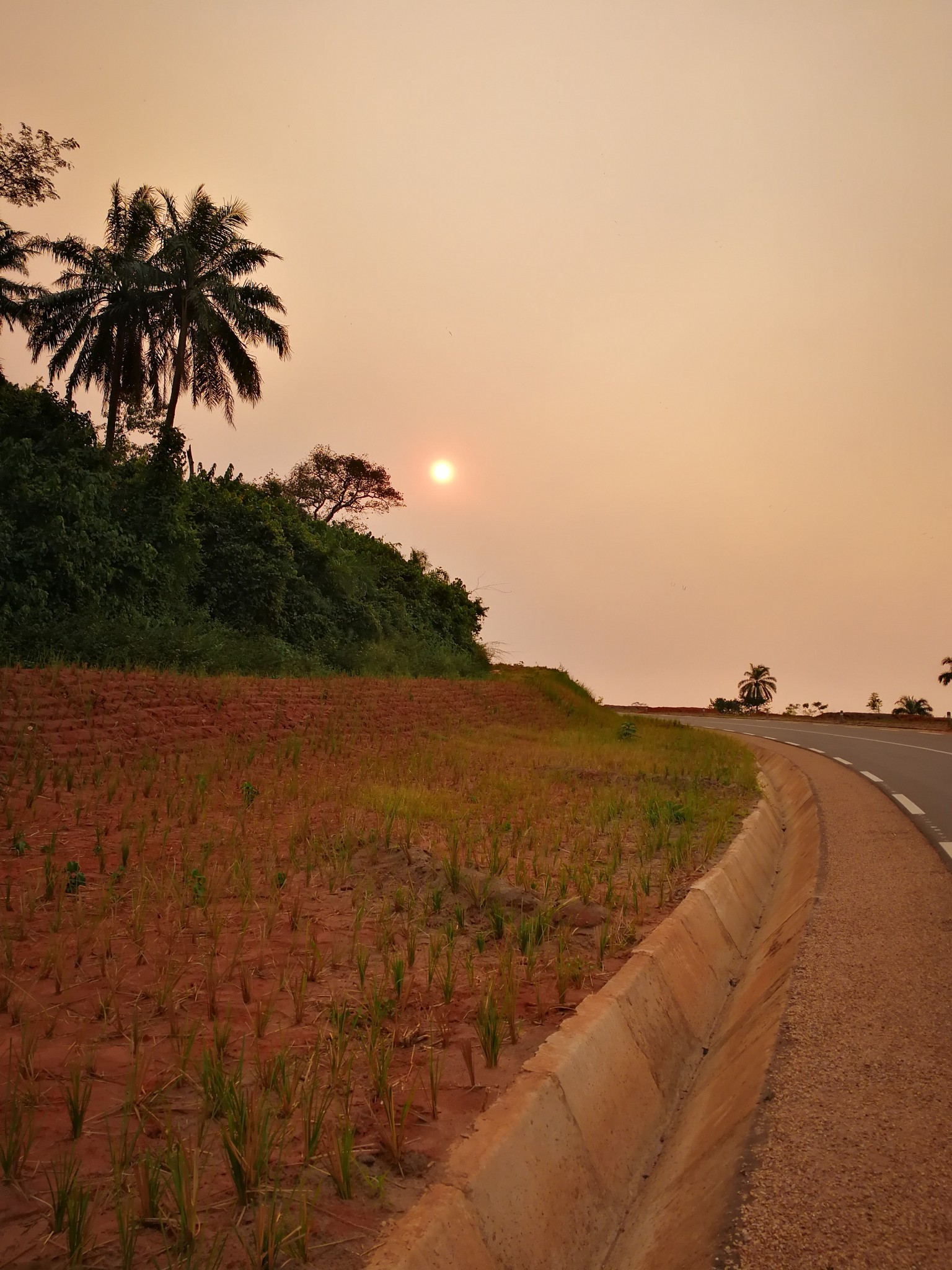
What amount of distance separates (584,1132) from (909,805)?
951 cm

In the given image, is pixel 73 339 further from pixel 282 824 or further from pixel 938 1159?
pixel 938 1159

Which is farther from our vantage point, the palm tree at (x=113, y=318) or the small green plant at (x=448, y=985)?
the palm tree at (x=113, y=318)

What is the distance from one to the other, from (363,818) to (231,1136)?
5717 millimetres

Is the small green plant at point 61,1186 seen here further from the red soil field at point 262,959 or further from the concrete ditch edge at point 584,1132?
the concrete ditch edge at point 584,1132

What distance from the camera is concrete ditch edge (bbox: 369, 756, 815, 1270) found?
2361 millimetres

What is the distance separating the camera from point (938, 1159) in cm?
275

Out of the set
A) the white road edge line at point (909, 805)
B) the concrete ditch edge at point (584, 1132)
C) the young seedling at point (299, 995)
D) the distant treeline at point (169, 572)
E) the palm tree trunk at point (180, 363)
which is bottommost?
the concrete ditch edge at point (584, 1132)

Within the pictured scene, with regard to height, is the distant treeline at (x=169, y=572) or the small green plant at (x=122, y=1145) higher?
the distant treeline at (x=169, y=572)

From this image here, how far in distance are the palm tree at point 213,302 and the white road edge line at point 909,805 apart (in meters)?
22.8

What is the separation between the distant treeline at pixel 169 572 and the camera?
53.9ft

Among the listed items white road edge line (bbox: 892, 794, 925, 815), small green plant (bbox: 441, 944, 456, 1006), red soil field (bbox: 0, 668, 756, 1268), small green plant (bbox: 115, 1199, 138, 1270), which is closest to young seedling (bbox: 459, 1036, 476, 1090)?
red soil field (bbox: 0, 668, 756, 1268)

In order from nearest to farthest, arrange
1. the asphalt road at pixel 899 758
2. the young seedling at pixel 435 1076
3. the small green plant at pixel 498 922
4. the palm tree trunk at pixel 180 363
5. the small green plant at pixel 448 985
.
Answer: the young seedling at pixel 435 1076
the small green plant at pixel 448 985
the small green plant at pixel 498 922
the asphalt road at pixel 899 758
the palm tree trunk at pixel 180 363

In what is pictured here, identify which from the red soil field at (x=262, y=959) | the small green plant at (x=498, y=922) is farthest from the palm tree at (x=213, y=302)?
the small green plant at (x=498, y=922)

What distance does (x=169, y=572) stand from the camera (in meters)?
20.2
